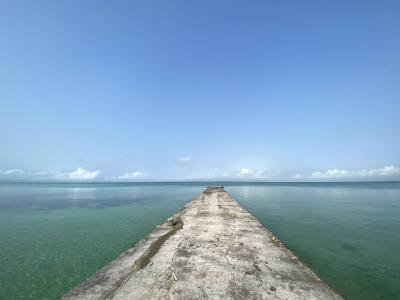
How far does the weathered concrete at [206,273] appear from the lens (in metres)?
4.45

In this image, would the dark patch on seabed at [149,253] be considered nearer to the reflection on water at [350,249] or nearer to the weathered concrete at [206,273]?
the weathered concrete at [206,273]

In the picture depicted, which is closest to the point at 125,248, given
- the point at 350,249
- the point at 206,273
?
the point at 206,273

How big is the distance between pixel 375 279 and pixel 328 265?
142 cm

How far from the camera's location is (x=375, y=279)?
714 cm

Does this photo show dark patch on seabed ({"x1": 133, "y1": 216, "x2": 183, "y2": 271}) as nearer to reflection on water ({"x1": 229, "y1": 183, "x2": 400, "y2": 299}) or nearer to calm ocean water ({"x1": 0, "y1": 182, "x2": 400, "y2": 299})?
calm ocean water ({"x1": 0, "y1": 182, "x2": 400, "y2": 299})

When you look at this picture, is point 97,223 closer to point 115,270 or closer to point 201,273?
point 115,270

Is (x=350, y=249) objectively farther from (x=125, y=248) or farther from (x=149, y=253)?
(x=125, y=248)

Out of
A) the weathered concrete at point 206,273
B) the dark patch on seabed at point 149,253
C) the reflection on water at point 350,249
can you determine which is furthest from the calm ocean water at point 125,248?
the dark patch on seabed at point 149,253

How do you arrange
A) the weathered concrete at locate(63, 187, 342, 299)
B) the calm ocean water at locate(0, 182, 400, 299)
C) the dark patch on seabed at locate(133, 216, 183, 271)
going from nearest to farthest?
the weathered concrete at locate(63, 187, 342, 299) → the dark patch on seabed at locate(133, 216, 183, 271) → the calm ocean water at locate(0, 182, 400, 299)

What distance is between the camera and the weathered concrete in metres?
4.45

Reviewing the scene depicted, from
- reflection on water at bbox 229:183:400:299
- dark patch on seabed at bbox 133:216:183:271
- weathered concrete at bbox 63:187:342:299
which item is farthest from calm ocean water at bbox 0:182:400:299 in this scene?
dark patch on seabed at bbox 133:216:183:271

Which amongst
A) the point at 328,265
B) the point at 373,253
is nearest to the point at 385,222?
the point at 373,253

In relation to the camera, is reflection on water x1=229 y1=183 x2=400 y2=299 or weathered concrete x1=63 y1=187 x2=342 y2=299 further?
reflection on water x1=229 y1=183 x2=400 y2=299

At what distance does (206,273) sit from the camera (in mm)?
5254
